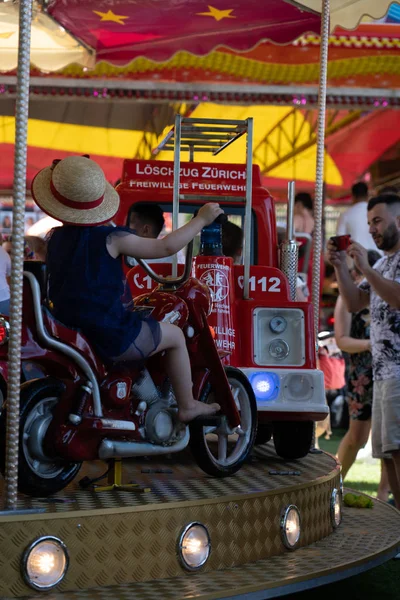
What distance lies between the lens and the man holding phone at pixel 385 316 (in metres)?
5.39

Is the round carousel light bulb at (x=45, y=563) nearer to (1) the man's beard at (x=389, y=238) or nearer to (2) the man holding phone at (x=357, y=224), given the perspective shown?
(1) the man's beard at (x=389, y=238)

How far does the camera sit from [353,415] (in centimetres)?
669

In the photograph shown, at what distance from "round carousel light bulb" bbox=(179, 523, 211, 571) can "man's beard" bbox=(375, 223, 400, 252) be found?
8.14 ft

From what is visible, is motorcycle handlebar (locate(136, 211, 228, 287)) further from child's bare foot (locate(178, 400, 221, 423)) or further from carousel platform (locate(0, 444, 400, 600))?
carousel platform (locate(0, 444, 400, 600))

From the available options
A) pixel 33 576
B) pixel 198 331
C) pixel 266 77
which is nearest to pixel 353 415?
pixel 198 331

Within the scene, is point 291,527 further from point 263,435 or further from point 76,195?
point 263,435

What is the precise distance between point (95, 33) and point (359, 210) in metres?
3.56

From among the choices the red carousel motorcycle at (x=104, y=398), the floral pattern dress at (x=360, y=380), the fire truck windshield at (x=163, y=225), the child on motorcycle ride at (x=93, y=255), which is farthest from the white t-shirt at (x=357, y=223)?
the child on motorcycle ride at (x=93, y=255)

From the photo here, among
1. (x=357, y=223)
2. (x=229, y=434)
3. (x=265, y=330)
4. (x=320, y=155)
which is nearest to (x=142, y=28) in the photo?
(x=320, y=155)

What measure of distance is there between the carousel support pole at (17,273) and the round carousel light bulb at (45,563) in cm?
17

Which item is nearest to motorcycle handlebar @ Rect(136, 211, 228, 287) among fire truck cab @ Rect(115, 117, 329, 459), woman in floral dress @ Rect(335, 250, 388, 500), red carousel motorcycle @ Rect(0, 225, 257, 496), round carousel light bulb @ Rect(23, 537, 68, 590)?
red carousel motorcycle @ Rect(0, 225, 257, 496)

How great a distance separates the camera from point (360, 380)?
6750 millimetres

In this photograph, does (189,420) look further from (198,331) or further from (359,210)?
(359,210)

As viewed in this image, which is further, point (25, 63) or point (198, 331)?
point (198, 331)
